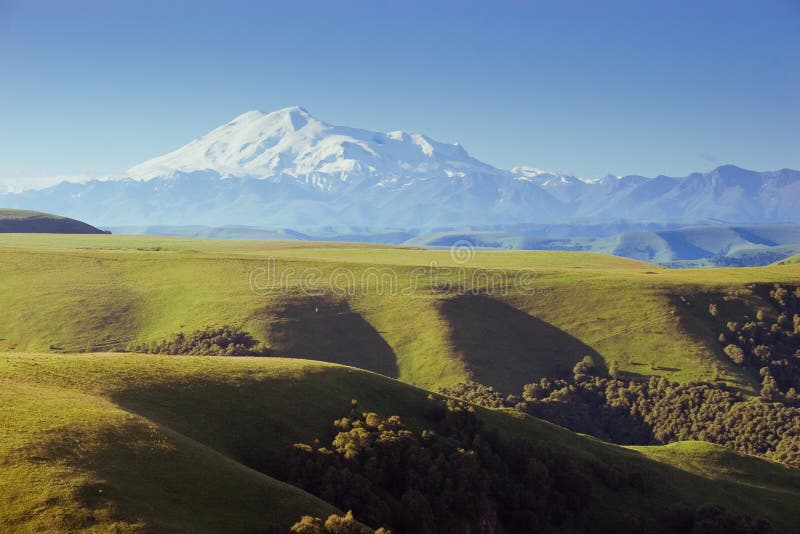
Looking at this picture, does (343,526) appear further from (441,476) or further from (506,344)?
(506,344)

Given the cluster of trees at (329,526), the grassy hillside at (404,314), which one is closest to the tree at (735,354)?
the grassy hillside at (404,314)

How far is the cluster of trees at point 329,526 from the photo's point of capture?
39.3m

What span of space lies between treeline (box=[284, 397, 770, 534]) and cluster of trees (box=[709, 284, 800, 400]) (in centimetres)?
9083

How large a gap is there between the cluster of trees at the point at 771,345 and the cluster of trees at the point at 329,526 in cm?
12856

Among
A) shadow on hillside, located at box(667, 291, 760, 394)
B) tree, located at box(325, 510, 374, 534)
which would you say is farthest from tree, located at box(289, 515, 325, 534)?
shadow on hillside, located at box(667, 291, 760, 394)

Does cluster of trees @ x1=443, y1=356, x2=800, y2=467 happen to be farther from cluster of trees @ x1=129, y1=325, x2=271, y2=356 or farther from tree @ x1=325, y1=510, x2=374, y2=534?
tree @ x1=325, y1=510, x2=374, y2=534

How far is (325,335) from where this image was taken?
152 m

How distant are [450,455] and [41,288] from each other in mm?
136182

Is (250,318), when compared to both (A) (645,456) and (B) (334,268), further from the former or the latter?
(A) (645,456)

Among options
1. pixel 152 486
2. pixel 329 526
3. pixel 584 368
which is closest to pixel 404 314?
pixel 584 368

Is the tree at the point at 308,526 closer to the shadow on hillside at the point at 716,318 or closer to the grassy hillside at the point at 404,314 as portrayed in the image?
the grassy hillside at the point at 404,314

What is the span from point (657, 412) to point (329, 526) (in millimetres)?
109654

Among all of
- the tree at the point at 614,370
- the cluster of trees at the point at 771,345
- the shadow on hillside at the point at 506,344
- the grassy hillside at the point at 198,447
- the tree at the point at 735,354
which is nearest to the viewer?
the grassy hillside at the point at 198,447

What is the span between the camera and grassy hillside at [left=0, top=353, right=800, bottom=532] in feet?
118
